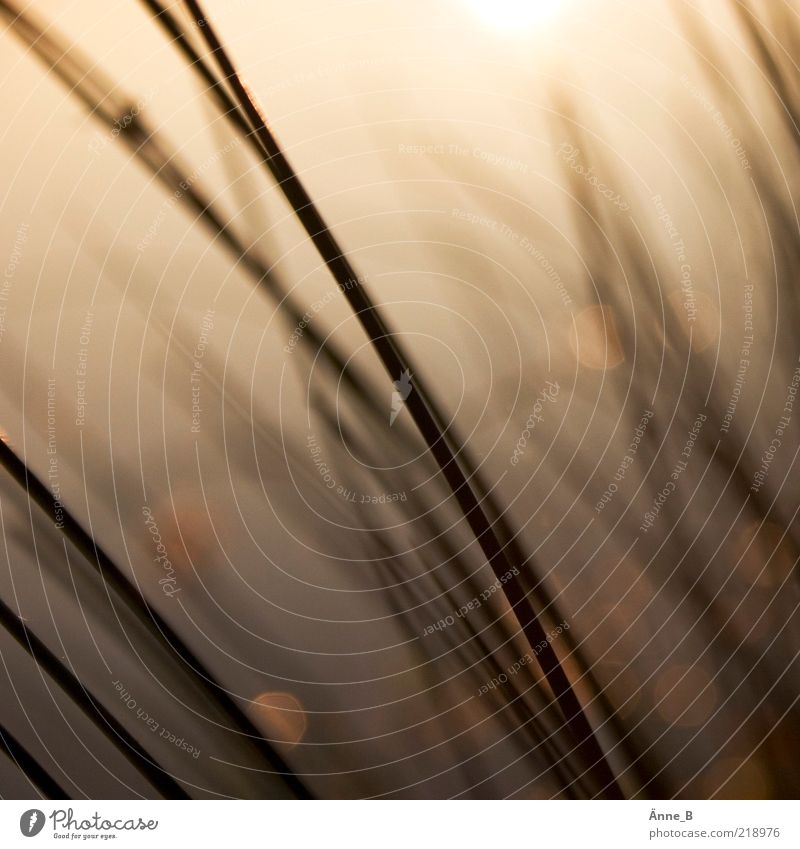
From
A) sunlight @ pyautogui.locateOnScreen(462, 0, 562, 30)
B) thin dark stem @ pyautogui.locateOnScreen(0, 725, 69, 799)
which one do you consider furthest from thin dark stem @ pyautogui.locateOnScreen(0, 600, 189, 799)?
sunlight @ pyautogui.locateOnScreen(462, 0, 562, 30)

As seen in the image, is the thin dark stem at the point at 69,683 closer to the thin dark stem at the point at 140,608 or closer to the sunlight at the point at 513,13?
the thin dark stem at the point at 140,608

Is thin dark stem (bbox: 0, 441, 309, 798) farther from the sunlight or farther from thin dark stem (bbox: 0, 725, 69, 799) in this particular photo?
the sunlight

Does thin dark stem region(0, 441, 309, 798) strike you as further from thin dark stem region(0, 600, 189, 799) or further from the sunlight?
the sunlight

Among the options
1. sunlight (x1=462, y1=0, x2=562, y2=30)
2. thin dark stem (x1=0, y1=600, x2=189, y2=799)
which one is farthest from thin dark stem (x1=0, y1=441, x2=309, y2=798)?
sunlight (x1=462, y1=0, x2=562, y2=30)

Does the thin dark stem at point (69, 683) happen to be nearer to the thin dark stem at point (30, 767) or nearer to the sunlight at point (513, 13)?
the thin dark stem at point (30, 767)

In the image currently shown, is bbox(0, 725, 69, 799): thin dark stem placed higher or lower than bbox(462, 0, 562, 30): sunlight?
lower

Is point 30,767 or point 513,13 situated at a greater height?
point 513,13

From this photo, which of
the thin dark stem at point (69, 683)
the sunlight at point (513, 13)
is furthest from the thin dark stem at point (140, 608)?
the sunlight at point (513, 13)

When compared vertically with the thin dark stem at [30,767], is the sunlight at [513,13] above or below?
above

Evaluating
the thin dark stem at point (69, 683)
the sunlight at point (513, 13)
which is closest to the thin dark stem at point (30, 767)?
the thin dark stem at point (69, 683)

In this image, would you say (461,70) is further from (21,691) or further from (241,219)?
(21,691)

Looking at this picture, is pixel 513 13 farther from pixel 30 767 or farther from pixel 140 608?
pixel 30 767

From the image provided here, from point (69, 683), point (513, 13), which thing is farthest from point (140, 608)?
point (513, 13)
